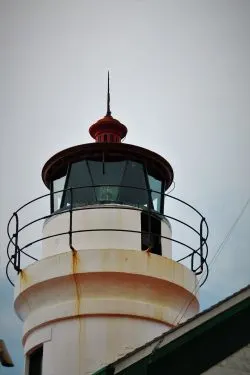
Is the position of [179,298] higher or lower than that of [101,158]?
lower

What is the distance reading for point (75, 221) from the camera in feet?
41.4

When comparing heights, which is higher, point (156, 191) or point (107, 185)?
point (156, 191)

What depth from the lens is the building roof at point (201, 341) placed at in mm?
7566

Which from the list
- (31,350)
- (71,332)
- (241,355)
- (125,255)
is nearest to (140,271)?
(125,255)

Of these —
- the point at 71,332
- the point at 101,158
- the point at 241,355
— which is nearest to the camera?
the point at 241,355

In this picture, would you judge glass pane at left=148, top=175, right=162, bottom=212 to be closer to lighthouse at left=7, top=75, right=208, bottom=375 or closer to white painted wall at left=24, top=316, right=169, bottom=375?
lighthouse at left=7, top=75, right=208, bottom=375

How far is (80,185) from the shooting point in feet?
43.2

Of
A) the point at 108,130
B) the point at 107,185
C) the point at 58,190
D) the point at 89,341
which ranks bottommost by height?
the point at 89,341

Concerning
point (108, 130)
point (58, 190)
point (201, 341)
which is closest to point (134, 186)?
point (108, 130)

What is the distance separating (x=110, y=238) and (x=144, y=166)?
1.59 meters

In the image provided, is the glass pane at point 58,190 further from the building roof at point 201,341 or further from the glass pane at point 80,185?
the building roof at point 201,341

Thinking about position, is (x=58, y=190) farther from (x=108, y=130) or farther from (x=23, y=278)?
(x=23, y=278)

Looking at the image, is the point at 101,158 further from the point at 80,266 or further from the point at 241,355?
the point at 241,355

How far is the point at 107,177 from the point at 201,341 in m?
5.87
